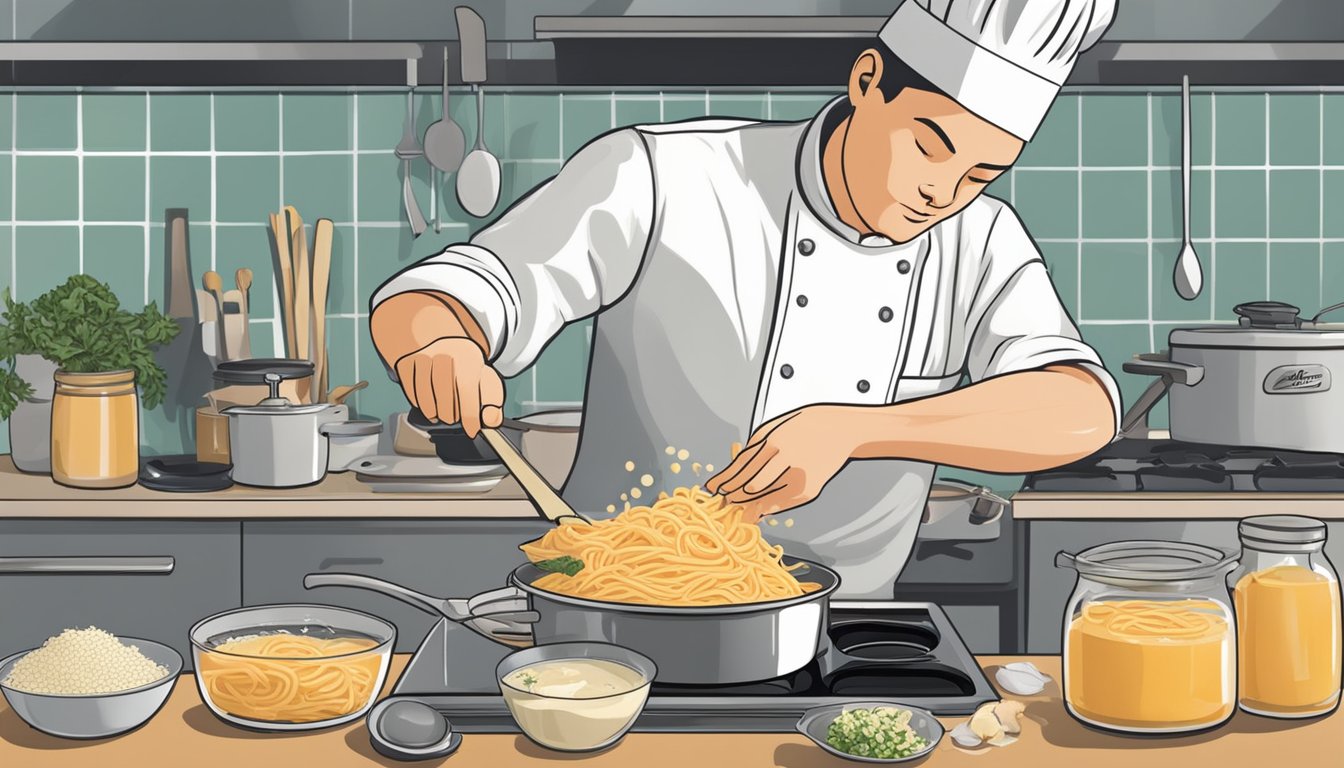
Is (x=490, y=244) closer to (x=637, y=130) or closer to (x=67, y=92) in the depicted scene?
(x=637, y=130)

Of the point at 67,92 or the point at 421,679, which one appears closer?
the point at 421,679

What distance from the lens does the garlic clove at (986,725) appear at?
3.77ft

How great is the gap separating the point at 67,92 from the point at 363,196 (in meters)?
0.72

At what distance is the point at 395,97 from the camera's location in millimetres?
2965

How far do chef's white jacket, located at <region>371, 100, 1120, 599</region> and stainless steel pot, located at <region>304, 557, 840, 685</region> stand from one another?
0.86 m

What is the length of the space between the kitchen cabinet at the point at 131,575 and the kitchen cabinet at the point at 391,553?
5cm

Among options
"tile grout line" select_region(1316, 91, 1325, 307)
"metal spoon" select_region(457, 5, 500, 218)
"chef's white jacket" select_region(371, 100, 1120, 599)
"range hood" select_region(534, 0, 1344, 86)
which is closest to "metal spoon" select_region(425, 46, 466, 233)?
"metal spoon" select_region(457, 5, 500, 218)

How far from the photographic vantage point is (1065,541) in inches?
97.5

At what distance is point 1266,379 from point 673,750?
1849mm

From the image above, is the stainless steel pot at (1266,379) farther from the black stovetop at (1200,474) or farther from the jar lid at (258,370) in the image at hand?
the jar lid at (258,370)

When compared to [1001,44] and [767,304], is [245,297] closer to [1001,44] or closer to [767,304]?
[767,304]

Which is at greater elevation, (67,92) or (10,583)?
(67,92)

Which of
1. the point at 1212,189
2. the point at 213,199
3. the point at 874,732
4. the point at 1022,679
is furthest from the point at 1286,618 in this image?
the point at 213,199

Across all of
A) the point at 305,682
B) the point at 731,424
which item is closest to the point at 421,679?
the point at 305,682
